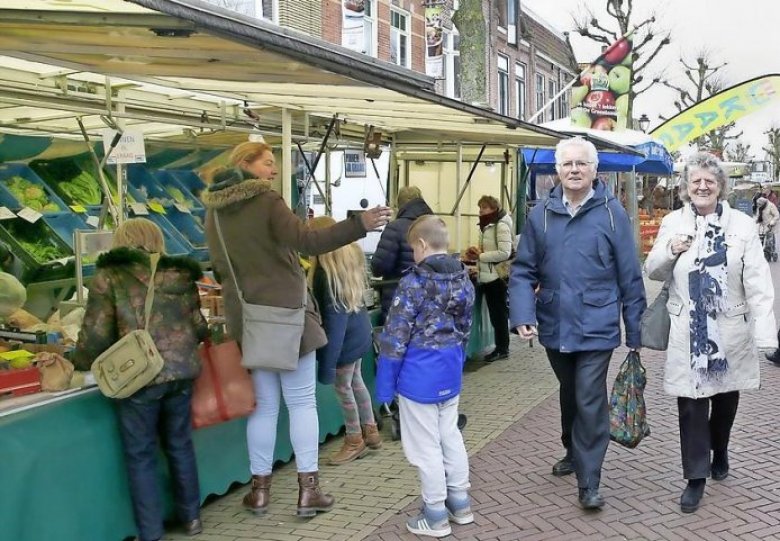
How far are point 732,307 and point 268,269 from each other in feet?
7.50

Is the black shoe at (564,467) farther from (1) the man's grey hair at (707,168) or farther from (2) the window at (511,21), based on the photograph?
(2) the window at (511,21)

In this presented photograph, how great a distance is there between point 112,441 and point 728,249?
10.0 ft

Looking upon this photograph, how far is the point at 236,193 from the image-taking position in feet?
13.0

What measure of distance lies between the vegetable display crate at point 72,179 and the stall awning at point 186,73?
59cm

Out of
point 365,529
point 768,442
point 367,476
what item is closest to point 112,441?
point 365,529

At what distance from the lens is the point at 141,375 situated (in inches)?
142

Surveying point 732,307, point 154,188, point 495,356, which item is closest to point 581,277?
point 732,307

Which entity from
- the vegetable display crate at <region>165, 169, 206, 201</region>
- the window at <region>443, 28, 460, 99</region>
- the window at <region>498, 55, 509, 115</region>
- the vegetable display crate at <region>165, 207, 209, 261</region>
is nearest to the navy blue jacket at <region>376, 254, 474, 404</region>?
the vegetable display crate at <region>165, 207, 209, 261</region>

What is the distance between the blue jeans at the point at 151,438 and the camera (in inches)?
149

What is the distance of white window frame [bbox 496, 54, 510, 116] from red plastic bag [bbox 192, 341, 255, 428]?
24.8 metres

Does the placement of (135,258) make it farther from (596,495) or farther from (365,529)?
(596,495)

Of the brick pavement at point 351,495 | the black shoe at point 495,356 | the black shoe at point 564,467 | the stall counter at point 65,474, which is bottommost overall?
the black shoe at point 495,356

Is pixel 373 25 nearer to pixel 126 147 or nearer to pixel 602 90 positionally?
pixel 602 90

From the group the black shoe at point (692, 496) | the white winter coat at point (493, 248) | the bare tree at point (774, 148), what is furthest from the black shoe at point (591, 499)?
the bare tree at point (774, 148)
